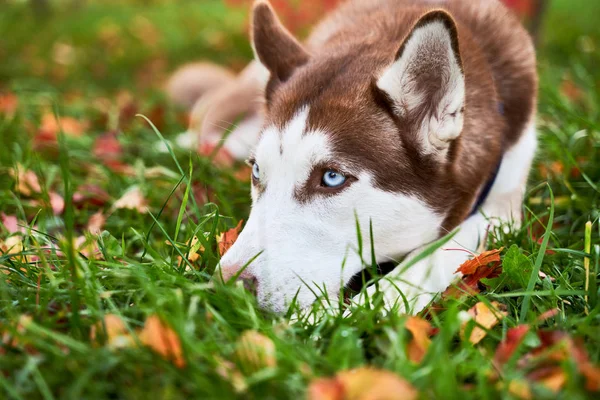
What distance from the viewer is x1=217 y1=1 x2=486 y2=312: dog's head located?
2.17 metres

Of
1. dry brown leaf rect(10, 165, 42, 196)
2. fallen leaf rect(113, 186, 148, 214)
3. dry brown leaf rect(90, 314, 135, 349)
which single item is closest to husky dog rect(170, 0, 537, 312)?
dry brown leaf rect(90, 314, 135, 349)

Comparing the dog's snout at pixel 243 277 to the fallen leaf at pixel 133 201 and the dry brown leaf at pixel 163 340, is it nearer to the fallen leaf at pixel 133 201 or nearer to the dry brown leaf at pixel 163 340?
the dry brown leaf at pixel 163 340

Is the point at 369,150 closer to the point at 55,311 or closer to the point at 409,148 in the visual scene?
the point at 409,148

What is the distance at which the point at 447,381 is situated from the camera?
145 cm

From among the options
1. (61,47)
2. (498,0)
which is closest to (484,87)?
(498,0)

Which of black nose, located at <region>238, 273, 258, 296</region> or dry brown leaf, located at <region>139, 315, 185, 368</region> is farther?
black nose, located at <region>238, 273, 258, 296</region>

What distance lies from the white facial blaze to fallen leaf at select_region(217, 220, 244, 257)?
0.15m

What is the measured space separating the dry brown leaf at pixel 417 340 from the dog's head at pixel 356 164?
1.22 ft

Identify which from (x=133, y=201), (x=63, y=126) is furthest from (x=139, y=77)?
(x=133, y=201)

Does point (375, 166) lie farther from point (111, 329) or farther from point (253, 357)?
point (111, 329)

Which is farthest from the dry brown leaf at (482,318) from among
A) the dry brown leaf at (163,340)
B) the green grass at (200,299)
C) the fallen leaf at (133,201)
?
the fallen leaf at (133,201)

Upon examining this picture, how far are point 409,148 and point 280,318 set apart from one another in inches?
34.0

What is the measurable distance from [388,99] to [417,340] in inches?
38.5

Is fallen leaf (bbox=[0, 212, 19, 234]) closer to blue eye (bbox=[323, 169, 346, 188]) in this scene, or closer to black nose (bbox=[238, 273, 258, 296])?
black nose (bbox=[238, 273, 258, 296])
